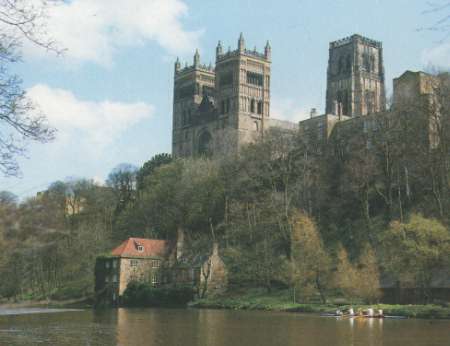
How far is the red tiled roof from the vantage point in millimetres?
75875

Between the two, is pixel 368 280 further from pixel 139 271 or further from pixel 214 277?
pixel 139 271

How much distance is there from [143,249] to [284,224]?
58.3ft

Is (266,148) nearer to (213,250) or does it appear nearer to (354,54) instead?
(213,250)

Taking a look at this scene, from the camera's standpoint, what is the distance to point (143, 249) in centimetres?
7725

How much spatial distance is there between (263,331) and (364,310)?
13.3 metres

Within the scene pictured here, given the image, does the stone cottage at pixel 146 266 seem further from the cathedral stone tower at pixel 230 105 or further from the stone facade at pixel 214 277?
the cathedral stone tower at pixel 230 105

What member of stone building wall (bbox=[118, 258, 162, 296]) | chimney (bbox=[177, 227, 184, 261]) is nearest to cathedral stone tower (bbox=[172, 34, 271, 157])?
chimney (bbox=[177, 227, 184, 261])

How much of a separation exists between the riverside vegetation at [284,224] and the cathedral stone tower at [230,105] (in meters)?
41.1

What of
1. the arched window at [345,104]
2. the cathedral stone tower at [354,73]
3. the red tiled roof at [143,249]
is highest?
the cathedral stone tower at [354,73]

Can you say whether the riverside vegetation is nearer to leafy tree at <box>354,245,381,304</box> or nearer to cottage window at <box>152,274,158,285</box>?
leafy tree at <box>354,245,381,304</box>

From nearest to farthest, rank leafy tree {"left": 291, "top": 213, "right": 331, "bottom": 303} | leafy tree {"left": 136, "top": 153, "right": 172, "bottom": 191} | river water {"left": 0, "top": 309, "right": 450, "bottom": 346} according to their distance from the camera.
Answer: river water {"left": 0, "top": 309, "right": 450, "bottom": 346} → leafy tree {"left": 291, "top": 213, "right": 331, "bottom": 303} → leafy tree {"left": 136, "top": 153, "right": 172, "bottom": 191}

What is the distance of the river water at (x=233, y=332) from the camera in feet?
94.1

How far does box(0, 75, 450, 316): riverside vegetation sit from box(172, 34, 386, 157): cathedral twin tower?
39076 mm

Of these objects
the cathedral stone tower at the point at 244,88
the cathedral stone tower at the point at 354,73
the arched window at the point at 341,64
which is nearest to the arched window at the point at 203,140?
the cathedral stone tower at the point at 244,88
